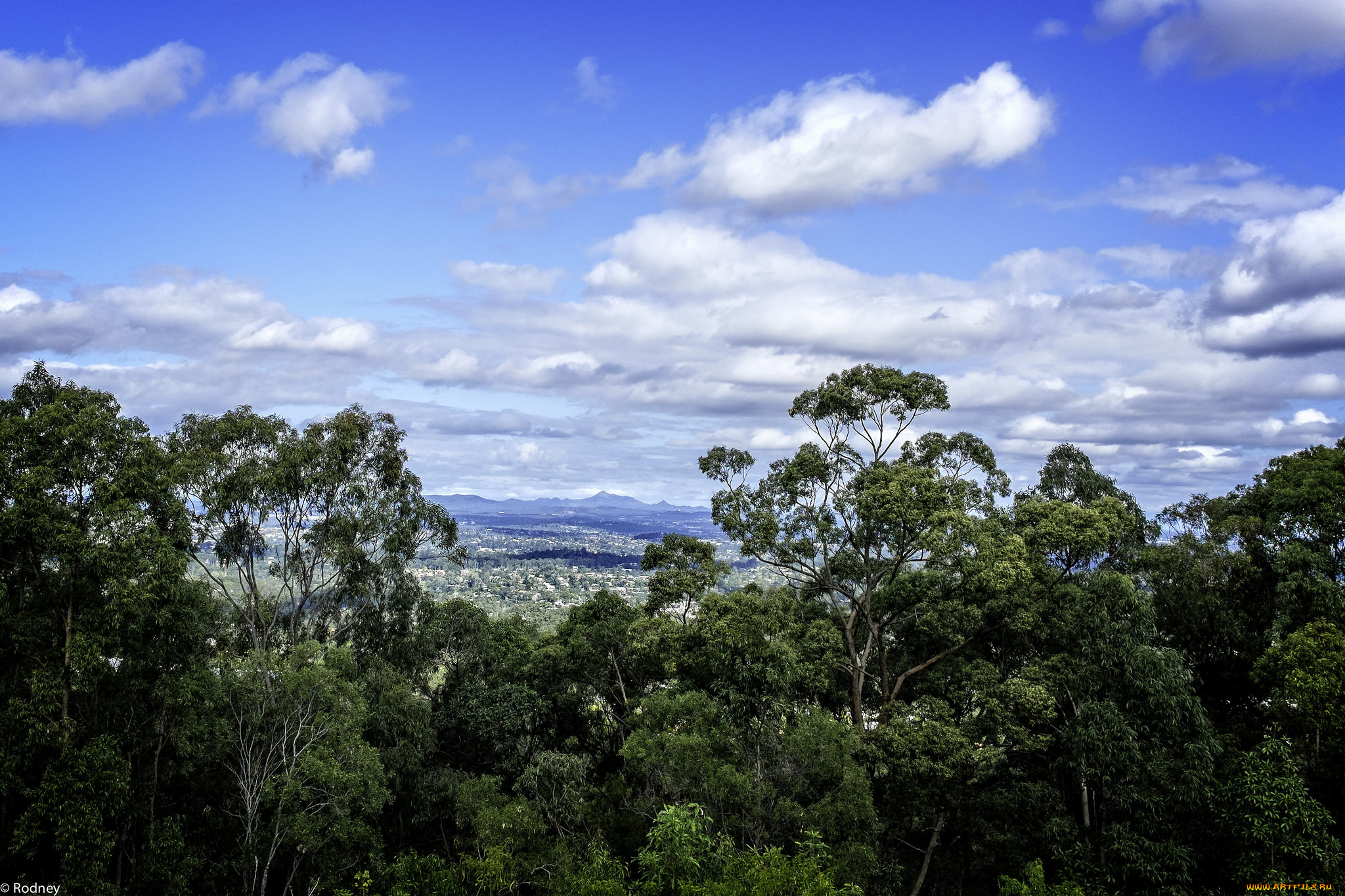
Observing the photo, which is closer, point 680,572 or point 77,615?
point 77,615

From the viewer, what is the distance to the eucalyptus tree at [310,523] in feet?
84.5

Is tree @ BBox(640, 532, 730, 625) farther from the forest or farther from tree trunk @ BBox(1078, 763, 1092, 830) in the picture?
tree trunk @ BBox(1078, 763, 1092, 830)

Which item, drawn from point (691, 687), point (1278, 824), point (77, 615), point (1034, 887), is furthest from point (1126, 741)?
point (77, 615)

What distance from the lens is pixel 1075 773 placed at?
78.3 ft

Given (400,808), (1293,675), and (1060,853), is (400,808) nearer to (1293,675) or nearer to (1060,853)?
(1060,853)

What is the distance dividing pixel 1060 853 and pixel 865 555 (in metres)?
9.87

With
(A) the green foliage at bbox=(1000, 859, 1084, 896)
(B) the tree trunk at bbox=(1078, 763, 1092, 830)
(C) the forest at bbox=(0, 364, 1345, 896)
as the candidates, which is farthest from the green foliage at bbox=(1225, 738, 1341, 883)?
(A) the green foliage at bbox=(1000, 859, 1084, 896)

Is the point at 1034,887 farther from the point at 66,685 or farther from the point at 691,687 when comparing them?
the point at 66,685

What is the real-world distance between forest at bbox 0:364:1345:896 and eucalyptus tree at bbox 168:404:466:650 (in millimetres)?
137

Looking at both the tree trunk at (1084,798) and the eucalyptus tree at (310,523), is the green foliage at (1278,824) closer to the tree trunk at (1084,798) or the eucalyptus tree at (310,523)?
the tree trunk at (1084,798)

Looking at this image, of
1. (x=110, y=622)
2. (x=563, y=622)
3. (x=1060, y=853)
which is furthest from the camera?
(x=563, y=622)

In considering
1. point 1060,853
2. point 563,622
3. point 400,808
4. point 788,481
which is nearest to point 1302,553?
point 1060,853

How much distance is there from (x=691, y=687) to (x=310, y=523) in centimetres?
1517

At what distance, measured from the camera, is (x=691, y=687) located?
2577 cm
